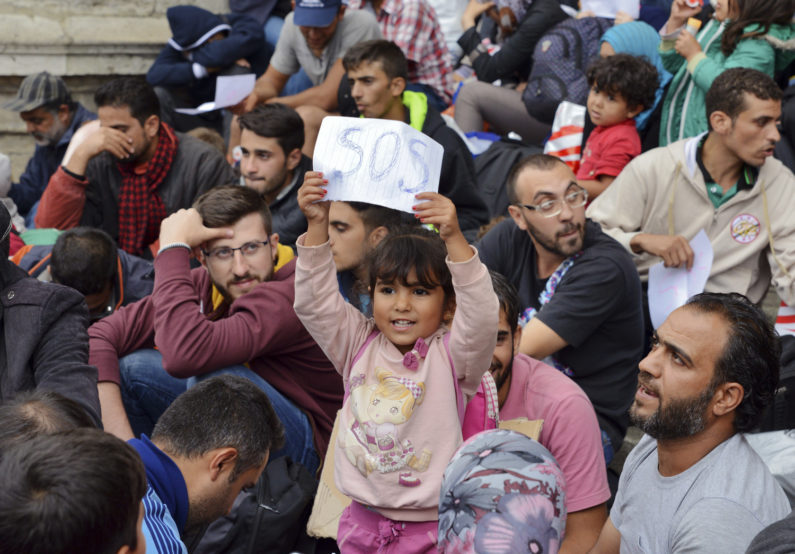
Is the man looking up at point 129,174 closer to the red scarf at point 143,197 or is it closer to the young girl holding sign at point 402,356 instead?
the red scarf at point 143,197

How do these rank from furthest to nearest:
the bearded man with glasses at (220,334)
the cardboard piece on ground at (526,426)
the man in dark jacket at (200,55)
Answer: the man in dark jacket at (200,55)
the bearded man with glasses at (220,334)
the cardboard piece on ground at (526,426)

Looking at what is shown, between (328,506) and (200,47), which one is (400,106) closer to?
(200,47)

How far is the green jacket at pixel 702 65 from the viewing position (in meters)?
4.80

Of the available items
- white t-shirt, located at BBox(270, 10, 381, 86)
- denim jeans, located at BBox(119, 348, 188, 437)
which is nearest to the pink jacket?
denim jeans, located at BBox(119, 348, 188, 437)

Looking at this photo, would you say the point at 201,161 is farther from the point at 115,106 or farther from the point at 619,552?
the point at 619,552

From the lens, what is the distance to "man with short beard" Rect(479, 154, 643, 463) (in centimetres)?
350

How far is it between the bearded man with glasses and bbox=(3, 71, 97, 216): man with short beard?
2854 mm

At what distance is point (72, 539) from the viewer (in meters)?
1.66

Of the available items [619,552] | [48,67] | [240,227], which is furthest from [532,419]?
[48,67]

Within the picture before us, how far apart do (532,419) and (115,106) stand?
3227 mm

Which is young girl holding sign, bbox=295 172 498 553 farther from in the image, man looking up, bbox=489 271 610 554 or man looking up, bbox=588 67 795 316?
man looking up, bbox=588 67 795 316

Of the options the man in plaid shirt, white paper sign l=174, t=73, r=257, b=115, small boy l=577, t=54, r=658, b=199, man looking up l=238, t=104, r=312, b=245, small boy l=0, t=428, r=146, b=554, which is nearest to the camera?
small boy l=0, t=428, r=146, b=554

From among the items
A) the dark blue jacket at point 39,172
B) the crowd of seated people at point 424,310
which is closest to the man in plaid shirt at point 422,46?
the crowd of seated people at point 424,310

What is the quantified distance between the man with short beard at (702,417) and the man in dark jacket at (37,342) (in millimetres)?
1625
